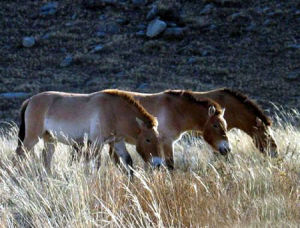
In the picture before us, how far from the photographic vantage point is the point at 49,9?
100 ft

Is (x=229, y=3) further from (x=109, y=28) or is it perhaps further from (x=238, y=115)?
(x=238, y=115)

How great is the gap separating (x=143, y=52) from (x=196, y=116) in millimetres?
18083

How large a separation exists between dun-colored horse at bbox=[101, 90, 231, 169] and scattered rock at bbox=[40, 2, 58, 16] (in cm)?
2246

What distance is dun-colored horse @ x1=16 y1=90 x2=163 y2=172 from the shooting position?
7.33m

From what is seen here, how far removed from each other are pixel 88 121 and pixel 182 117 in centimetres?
151

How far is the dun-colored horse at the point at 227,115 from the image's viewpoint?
818cm

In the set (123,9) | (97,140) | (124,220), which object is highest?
(124,220)

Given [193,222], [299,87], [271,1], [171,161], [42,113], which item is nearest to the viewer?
[193,222]

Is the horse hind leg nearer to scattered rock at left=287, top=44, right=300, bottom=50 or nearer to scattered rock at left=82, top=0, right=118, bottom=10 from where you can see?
scattered rock at left=287, top=44, right=300, bottom=50

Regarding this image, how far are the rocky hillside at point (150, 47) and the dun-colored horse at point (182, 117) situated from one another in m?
11.6

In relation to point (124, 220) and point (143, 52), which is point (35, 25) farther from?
point (124, 220)

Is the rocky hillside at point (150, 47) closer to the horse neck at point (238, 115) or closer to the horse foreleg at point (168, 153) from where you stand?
the horse neck at point (238, 115)

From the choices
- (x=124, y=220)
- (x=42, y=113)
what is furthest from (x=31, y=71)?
(x=124, y=220)

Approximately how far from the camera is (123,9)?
29.1 metres
